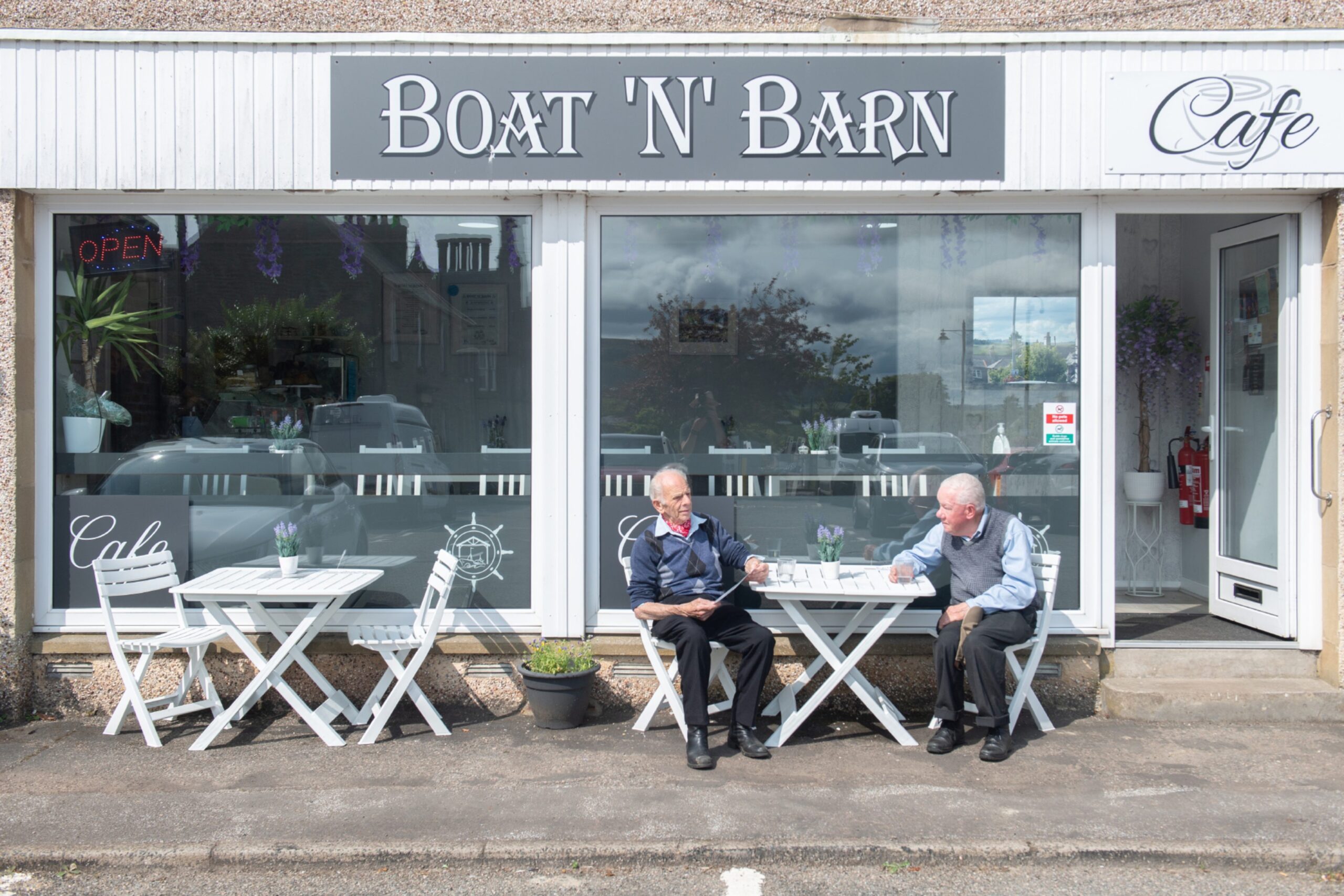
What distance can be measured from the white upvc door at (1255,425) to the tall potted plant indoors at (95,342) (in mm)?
6439

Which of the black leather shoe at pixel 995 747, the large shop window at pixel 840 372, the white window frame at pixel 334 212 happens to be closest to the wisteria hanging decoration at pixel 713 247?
the large shop window at pixel 840 372

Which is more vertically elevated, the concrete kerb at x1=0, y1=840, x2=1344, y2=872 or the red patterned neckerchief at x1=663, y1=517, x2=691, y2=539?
the red patterned neckerchief at x1=663, y1=517, x2=691, y2=539

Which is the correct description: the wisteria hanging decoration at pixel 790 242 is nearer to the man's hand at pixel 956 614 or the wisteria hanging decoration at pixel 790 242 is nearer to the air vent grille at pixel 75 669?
the man's hand at pixel 956 614

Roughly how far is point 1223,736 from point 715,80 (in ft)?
13.9

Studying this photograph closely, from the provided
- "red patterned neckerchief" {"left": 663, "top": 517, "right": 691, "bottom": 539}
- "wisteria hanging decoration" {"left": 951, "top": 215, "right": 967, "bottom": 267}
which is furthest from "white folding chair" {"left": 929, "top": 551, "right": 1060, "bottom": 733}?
"wisteria hanging decoration" {"left": 951, "top": 215, "right": 967, "bottom": 267}

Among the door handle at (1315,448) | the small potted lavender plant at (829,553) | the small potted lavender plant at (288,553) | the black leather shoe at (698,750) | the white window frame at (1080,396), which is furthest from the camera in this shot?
the white window frame at (1080,396)

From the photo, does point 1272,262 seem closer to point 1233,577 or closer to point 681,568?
point 1233,577

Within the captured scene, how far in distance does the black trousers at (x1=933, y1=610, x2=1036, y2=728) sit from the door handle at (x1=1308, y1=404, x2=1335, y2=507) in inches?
76.0

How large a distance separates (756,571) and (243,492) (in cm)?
299

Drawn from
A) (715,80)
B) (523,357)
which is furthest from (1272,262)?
(523,357)

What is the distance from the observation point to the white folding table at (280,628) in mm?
4957

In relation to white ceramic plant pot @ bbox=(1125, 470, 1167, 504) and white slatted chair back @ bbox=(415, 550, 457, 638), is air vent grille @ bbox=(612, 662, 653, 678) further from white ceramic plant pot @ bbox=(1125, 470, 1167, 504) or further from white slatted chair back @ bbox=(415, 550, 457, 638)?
white ceramic plant pot @ bbox=(1125, 470, 1167, 504)

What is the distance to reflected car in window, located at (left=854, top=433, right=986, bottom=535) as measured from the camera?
5.86m

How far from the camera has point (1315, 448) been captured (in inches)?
220
